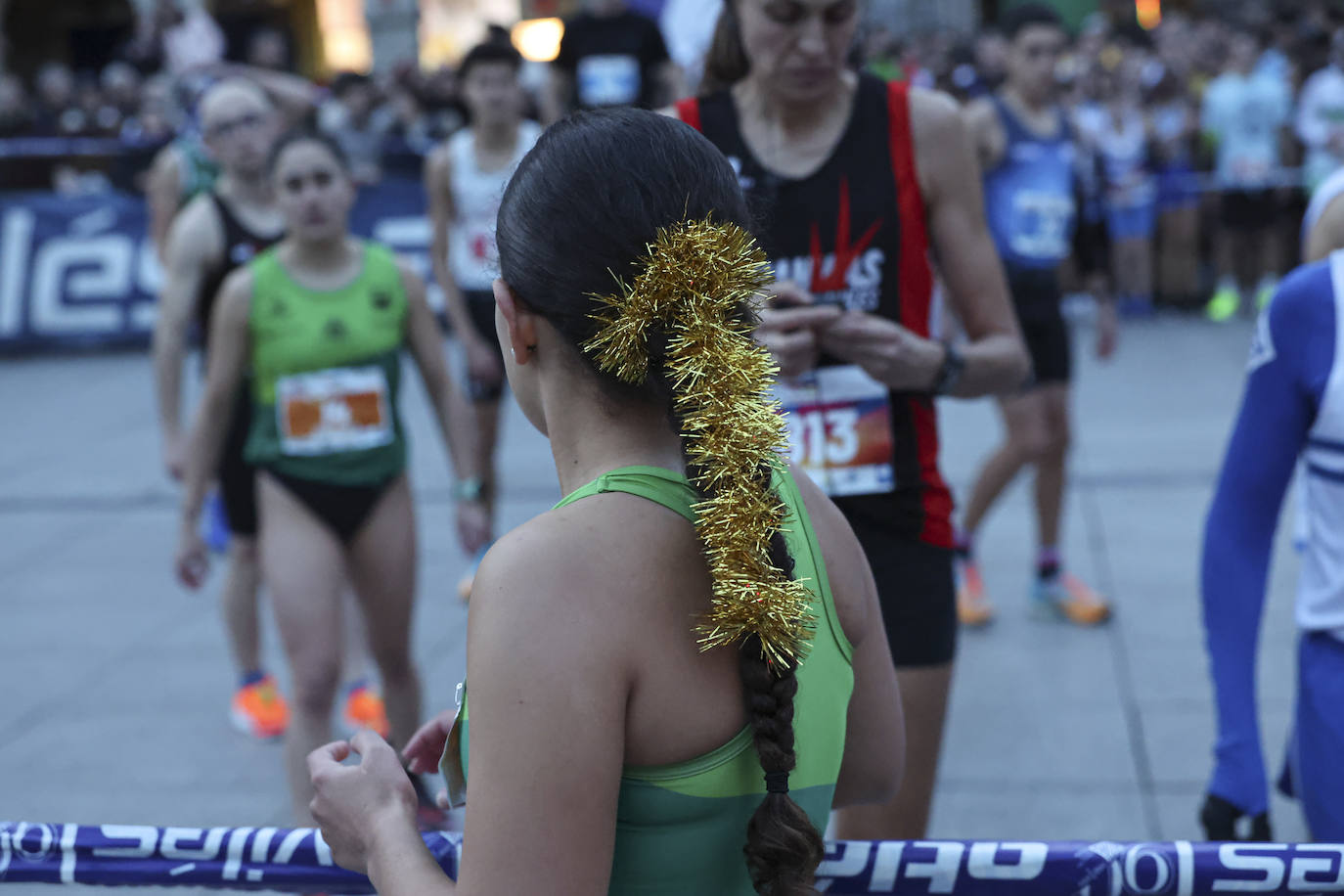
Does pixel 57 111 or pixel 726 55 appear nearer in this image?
pixel 726 55

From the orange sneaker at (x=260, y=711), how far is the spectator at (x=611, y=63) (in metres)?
4.11

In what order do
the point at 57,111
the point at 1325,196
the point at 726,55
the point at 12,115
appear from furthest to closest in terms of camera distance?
the point at 57,111
the point at 12,115
the point at 726,55
the point at 1325,196

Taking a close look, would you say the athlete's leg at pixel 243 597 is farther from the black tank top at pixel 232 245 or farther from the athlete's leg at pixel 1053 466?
the athlete's leg at pixel 1053 466

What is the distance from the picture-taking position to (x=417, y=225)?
38.0 feet

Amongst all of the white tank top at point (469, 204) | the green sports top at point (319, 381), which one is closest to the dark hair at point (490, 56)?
the white tank top at point (469, 204)

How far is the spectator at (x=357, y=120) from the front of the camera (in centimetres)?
1233

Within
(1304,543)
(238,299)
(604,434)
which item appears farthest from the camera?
(238,299)

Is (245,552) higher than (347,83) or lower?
lower

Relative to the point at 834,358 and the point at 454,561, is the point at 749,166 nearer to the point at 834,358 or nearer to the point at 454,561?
the point at 834,358

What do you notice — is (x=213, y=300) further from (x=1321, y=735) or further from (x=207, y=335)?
(x=1321, y=735)

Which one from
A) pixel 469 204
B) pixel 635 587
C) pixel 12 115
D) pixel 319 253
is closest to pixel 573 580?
pixel 635 587

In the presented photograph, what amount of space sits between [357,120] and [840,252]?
36.6 feet

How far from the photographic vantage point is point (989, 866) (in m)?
1.60

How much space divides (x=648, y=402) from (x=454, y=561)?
16.8 feet
